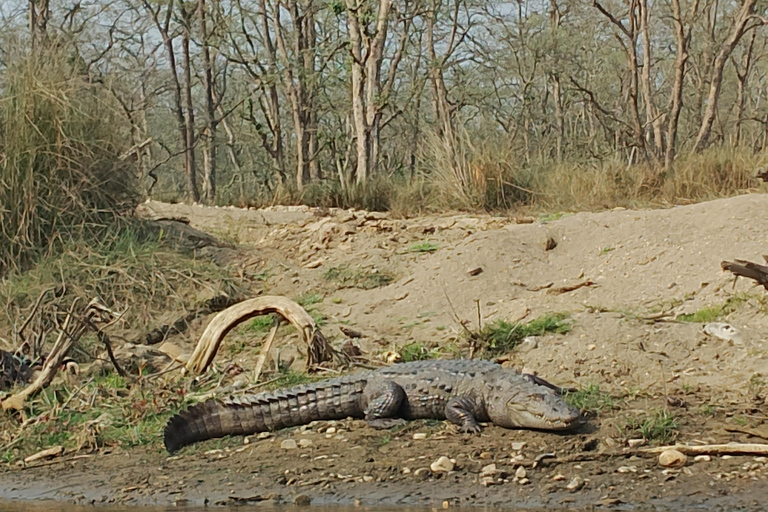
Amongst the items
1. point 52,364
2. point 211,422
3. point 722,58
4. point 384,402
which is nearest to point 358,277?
point 52,364

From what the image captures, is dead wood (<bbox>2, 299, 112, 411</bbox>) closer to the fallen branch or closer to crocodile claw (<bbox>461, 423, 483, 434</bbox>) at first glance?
crocodile claw (<bbox>461, 423, 483, 434</bbox>)

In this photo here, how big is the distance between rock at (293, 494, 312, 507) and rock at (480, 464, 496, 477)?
0.81 m

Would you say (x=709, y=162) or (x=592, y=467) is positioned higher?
(x=709, y=162)

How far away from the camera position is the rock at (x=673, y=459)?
13.7ft

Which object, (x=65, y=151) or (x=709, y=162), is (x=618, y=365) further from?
(x=709, y=162)

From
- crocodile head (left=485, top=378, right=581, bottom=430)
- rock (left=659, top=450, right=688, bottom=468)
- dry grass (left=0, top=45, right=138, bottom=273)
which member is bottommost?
rock (left=659, top=450, right=688, bottom=468)

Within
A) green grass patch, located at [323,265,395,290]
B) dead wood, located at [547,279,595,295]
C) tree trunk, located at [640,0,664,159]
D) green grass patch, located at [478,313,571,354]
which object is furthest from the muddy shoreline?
tree trunk, located at [640,0,664,159]

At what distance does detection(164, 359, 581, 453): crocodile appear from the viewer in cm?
500

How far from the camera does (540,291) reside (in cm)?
775

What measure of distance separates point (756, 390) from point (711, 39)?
2063 cm

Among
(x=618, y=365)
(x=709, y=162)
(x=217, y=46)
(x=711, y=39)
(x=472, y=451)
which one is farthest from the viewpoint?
(x=711, y=39)

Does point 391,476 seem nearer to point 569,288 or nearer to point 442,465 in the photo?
point 442,465

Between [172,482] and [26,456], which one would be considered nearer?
[172,482]

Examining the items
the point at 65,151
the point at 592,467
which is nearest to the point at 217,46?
the point at 65,151
